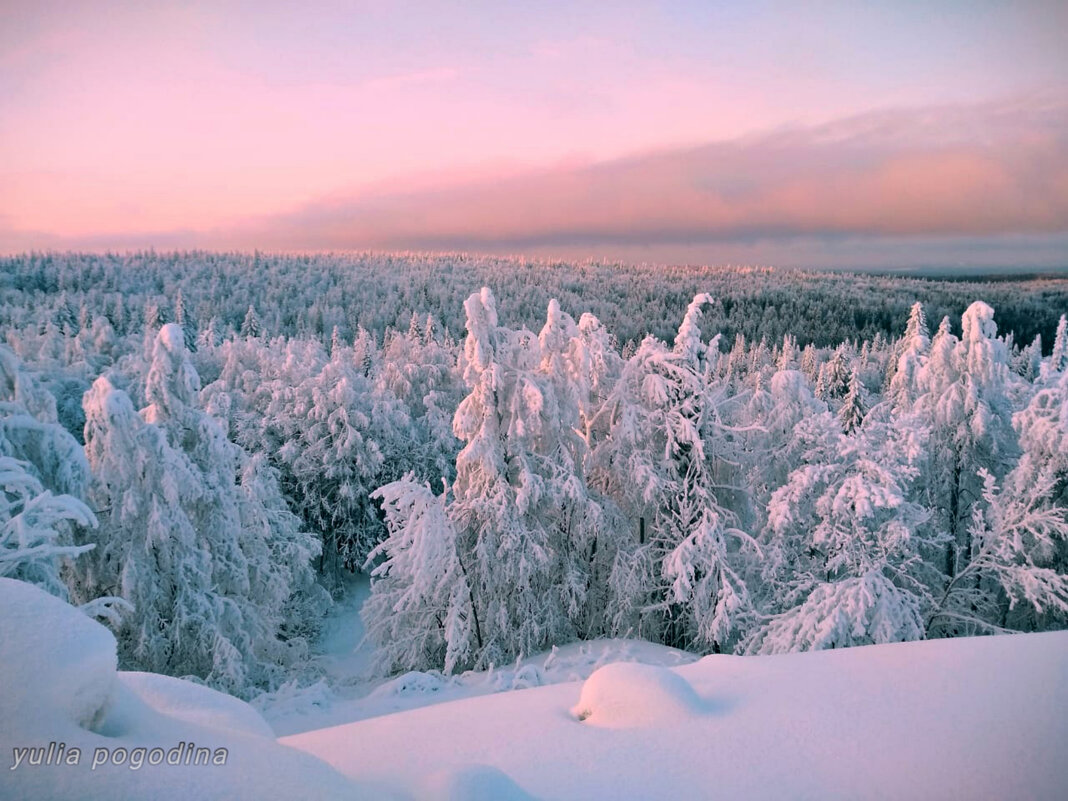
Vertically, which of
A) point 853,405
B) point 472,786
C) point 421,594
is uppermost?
point 472,786

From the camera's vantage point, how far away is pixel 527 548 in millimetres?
14891

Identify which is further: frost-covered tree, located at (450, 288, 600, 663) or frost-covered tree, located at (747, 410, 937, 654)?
frost-covered tree, located at (450, 288, 600, 663)

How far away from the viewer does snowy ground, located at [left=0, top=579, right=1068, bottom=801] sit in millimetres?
2805

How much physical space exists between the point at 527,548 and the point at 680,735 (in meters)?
10.1

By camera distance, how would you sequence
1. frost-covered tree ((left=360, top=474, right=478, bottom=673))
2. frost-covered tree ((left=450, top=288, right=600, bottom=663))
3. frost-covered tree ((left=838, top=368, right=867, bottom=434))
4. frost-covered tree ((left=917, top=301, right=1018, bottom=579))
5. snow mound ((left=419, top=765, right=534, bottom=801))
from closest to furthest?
snow mound ((left=419, top=765, right=534, bottom=801)) → frost-covered tree ((left=360, top=474, right=478, bottom=673)) → frost-covered tree ((left=450, top=288, right=600, bottom=663)) → frost-covered tree ((left=917, top=301, right=1018, bottom=579)) → frost-covered tree ((left=838, top=368, right=867, bottom=434))

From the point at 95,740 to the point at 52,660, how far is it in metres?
0.47

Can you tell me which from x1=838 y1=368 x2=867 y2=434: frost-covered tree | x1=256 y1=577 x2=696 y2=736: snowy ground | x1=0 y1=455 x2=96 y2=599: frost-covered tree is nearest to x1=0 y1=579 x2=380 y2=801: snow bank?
x1=0 y1=455 x2=96 y2=599: frost-covered tree

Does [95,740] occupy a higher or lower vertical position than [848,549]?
higher

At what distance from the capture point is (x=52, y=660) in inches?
114

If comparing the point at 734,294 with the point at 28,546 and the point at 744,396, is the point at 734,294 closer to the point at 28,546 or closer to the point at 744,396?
the point at 744,396

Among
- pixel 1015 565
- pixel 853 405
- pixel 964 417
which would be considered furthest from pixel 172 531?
A: pixel 853 405

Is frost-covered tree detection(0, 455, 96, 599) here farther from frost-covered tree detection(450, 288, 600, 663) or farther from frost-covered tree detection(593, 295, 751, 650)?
frost-covered tree detection(593, 295, 751, 650)

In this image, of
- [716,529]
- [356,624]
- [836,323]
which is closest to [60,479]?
[716,529]

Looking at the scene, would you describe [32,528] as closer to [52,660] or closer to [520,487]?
[52,660]
